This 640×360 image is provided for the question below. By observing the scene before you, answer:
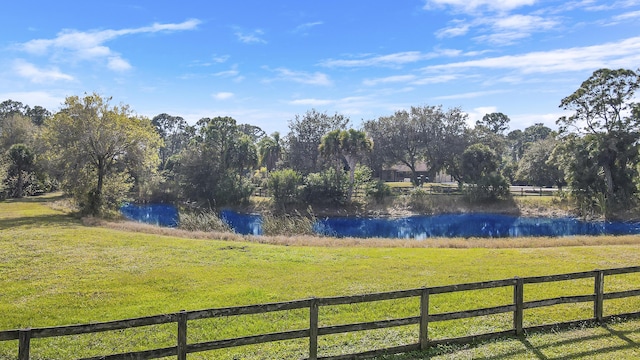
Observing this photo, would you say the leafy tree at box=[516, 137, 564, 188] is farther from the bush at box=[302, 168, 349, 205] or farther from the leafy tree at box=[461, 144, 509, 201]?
the bush at box=[302, 168, 349, 205]

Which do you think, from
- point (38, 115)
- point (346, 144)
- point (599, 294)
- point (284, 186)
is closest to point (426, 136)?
point (346, 144)

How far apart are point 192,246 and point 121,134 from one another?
60.2ft

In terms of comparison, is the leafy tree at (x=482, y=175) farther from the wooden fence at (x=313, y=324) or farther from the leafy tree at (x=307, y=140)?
the wooden fence at (x=313, y=324)

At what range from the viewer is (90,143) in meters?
32.8

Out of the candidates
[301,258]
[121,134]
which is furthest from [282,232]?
[121,134]

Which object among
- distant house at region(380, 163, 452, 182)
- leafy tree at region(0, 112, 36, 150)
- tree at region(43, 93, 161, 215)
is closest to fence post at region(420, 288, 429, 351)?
tree at region(43, 93, 161, 215)

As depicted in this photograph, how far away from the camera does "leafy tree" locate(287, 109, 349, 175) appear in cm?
6594

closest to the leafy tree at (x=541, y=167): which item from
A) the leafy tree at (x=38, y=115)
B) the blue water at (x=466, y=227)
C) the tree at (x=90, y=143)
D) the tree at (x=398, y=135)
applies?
the tree at (x=398, y=135)

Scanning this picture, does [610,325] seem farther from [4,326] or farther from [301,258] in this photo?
[4,326]

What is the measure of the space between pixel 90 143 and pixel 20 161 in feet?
75.0

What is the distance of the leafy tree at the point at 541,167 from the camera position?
62.8 meters

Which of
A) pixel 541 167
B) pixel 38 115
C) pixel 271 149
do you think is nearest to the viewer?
pixel 541 167

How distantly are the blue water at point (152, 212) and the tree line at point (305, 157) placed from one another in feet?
6.05

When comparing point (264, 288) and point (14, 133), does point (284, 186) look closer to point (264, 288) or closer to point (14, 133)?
point (264, 288)
